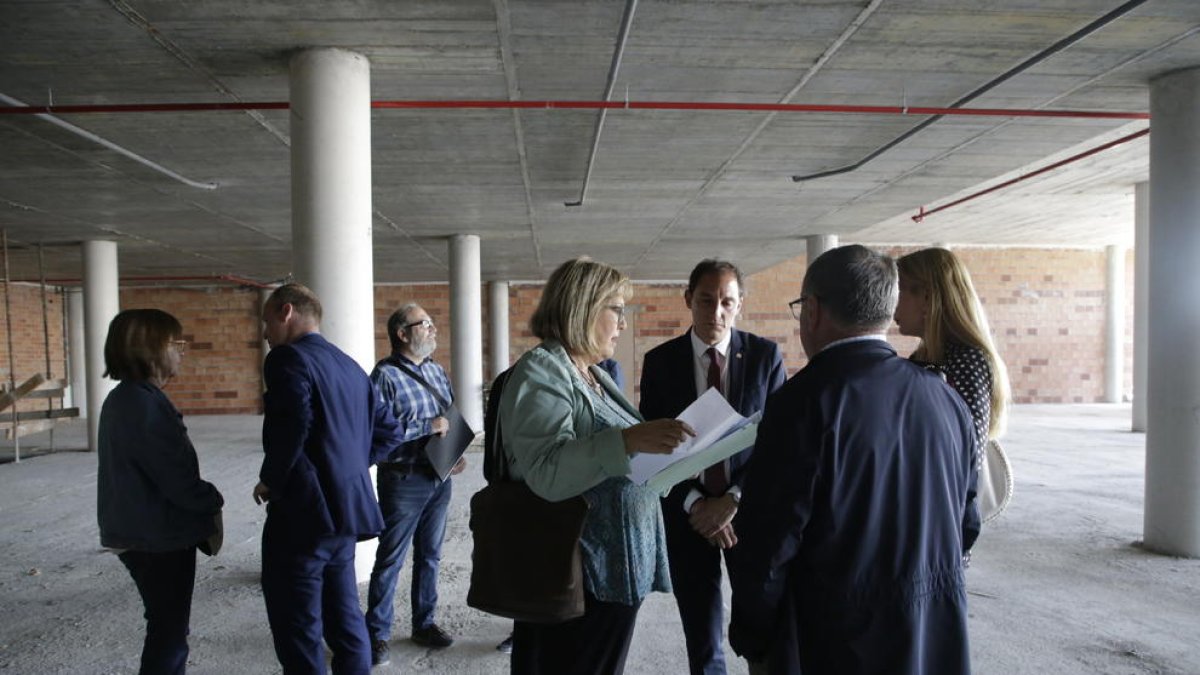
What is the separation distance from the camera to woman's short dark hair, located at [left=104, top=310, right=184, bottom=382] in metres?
2.45

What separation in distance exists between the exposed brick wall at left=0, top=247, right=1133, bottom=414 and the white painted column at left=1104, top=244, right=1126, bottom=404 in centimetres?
16

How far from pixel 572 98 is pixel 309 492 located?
3.76 meters

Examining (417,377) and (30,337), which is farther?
(30,337)

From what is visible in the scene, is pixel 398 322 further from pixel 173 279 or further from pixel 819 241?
pixel 173 279

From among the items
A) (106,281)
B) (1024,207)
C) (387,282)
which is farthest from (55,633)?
(387,282)

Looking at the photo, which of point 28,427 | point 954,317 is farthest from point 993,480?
point 28,427

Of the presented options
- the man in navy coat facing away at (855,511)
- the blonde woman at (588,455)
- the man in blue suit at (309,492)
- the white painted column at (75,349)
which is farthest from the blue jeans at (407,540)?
the white painted column at (75,349)

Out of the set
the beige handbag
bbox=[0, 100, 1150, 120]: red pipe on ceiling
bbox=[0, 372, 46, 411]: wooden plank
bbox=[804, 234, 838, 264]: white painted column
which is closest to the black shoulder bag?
the beige handbag

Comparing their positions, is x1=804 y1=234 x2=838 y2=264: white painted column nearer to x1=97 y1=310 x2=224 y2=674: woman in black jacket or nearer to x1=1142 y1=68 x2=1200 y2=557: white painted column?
x1=1142 y1=68 x2=1200 y2=557: white painted column

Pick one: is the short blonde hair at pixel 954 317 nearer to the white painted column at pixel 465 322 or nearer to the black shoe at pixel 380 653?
the black shoe at pixel 380 653

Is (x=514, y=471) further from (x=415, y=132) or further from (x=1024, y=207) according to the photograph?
(x=1024, y=207)

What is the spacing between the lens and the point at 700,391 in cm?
272

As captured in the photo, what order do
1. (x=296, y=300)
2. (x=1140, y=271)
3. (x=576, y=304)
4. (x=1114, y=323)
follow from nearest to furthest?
(x=576, y=304), (x=296, y=300), (x=1140, y=271), (x=1114, y=323)

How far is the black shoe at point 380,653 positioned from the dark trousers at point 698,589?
1473mm
